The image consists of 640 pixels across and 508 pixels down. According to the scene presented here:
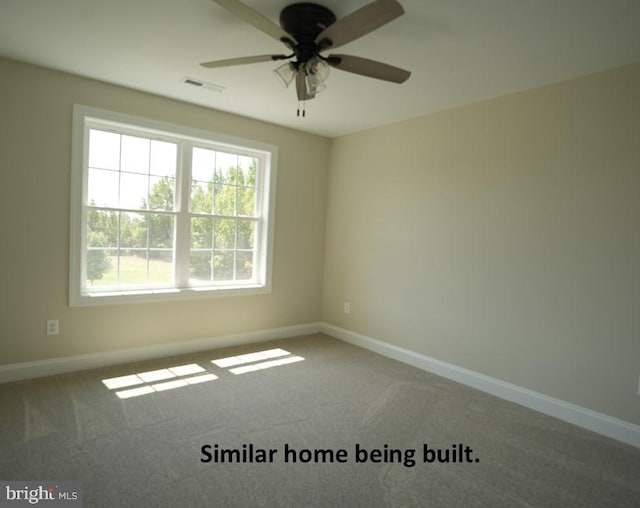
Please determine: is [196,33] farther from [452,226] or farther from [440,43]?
[452,226]

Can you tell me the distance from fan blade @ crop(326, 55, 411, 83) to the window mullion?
2215 mm

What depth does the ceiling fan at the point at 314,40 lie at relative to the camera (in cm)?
180

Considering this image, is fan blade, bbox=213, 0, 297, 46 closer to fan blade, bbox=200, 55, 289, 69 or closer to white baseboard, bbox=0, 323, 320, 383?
fan blade, bbox=200, 55, 289, 69

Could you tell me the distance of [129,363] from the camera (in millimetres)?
3580

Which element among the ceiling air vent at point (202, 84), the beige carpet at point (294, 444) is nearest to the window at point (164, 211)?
the ceiling air vent at point (202, 84)

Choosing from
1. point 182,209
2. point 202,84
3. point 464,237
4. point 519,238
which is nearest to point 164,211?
point 182,209

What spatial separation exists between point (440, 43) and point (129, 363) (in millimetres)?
3579

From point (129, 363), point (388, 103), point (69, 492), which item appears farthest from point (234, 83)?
point (69, 492)

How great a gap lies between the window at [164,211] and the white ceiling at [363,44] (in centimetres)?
52

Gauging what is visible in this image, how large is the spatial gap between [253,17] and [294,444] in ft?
7.51

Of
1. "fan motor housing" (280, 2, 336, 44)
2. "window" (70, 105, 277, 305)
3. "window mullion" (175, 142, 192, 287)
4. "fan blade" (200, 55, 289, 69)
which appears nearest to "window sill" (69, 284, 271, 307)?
"window" (70, 105, 277, 305)

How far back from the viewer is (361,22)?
1.75 meters

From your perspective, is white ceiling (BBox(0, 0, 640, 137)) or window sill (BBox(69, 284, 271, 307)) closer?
white ceiling (BBox(0, 0, 640, 137))

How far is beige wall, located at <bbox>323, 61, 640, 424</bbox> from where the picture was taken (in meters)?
2.65
